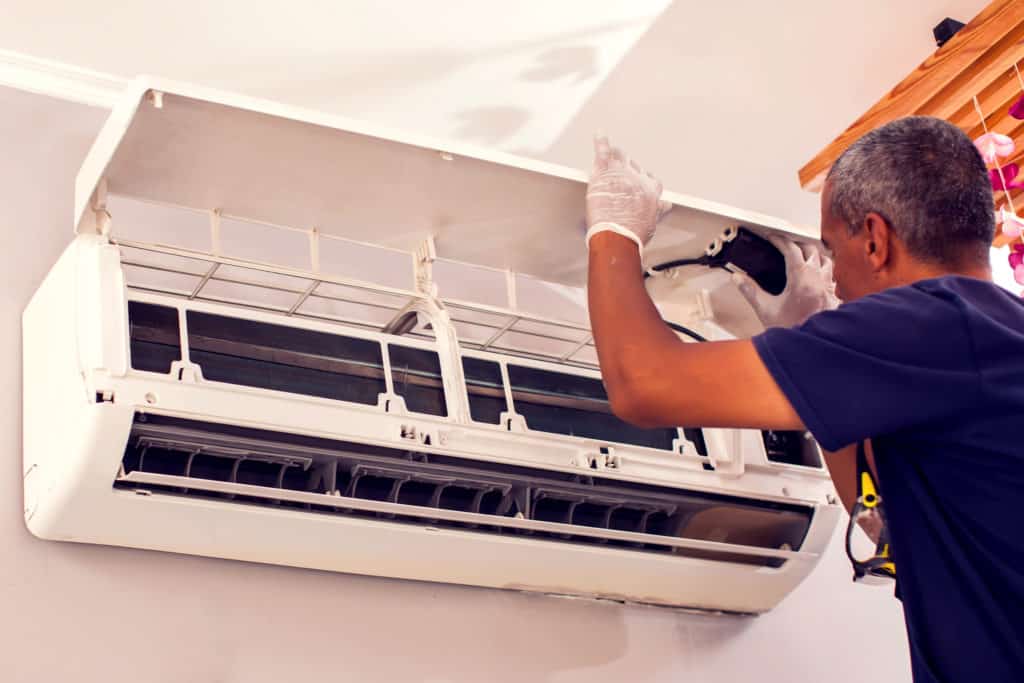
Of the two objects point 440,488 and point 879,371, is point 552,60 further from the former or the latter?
point 879,371

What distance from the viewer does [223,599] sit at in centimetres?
200

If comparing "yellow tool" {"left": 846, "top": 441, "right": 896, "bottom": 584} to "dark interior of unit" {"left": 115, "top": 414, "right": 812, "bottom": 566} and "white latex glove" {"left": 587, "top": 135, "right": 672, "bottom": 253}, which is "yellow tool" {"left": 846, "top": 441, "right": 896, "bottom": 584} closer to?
"white latex glove" {"left": 587, "top": 135, "right": 672, "bottom": 253}

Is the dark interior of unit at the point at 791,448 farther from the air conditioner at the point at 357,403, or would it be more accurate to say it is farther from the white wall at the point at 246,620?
the white wall at the point at 246,620

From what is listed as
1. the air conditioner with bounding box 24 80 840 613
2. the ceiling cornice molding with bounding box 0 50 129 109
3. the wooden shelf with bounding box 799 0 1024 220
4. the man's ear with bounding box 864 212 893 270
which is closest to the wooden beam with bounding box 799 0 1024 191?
the wooden shelf with bounding box 799 0 1024 220

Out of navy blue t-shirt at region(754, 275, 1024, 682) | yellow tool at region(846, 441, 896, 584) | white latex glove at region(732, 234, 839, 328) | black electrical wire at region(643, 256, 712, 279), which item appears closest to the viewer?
navy blue t-shirt at region(754, 275, 1024, 682)

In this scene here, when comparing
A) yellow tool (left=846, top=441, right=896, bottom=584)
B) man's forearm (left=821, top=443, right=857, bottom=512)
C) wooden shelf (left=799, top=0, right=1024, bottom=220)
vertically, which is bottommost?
yellow tool (left=846, top=441, right=896, bottom=584)

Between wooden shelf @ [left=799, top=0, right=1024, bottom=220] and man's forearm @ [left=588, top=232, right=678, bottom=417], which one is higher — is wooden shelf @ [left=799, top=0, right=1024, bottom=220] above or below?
above

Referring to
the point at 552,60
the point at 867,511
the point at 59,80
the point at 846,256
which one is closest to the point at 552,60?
the point at 552,60

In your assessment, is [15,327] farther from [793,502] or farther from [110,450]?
[793,502]

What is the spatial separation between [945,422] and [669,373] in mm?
292

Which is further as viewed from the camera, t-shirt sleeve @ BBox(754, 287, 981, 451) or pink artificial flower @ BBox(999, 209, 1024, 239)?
pink artificial flower @ BBox(999, 209, 1024, 239)

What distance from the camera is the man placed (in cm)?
125

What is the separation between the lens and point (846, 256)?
150cm

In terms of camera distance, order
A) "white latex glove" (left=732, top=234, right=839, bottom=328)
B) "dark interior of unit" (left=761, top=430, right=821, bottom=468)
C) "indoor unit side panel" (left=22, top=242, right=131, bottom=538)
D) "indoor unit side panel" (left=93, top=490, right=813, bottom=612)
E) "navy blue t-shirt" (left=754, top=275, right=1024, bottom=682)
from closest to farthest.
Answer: "navy blue t-shirt" (left=754, top=275, right=1024, bottom=682), "indoor unit side panel" (left=22, top=242, right=131, bottom=538), "indoor unit side panel" (left=93, top=490, right=813, bottom=612), "white latex glove" (left=732, top=234, right=839, bottom=328), "dark interior of unit" (left=761, top=430, right=821, bottom=468)
